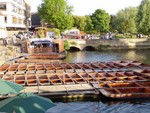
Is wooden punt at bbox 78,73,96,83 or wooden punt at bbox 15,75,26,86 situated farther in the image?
wooden punt at bbox 78,73,96,83

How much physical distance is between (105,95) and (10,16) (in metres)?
66.9

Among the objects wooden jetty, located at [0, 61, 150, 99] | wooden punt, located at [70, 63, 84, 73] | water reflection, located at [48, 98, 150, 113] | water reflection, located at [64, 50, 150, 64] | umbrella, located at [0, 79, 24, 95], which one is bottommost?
water reflection, located at [48, 98, 150, 113]

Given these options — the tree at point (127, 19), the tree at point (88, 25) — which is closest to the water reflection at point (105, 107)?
the tree at point (127, 19)

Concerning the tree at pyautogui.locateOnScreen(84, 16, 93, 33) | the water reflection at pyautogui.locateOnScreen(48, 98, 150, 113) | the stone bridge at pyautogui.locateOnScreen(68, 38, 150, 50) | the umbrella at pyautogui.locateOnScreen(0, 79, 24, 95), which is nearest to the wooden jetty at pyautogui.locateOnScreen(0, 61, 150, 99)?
the water reflection at pyautogui.locateOnScreen(48, 98, 150, 113)

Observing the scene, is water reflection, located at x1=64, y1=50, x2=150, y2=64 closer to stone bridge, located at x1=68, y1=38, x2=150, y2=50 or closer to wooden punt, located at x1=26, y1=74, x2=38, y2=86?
stone bridge, located at x1=68, y1=38, x2=150, y2=50

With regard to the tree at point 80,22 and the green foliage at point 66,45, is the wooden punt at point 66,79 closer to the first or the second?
the green foliage at point 66,45

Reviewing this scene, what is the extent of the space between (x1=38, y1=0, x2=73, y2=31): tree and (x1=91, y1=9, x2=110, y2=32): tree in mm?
24497

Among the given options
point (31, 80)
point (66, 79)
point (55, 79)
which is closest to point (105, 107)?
point (66, 79)

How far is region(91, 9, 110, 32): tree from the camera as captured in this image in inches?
4729

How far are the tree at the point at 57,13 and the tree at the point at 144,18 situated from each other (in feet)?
75.8

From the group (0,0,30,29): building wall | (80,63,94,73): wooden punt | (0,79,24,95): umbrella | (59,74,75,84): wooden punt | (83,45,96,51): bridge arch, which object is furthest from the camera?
(0,0,30,29): building wall

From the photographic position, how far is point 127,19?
102 m

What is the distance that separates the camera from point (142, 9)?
259 feet

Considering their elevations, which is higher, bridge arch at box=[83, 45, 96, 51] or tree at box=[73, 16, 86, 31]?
tree at box=[73, 16, 86, 31]
